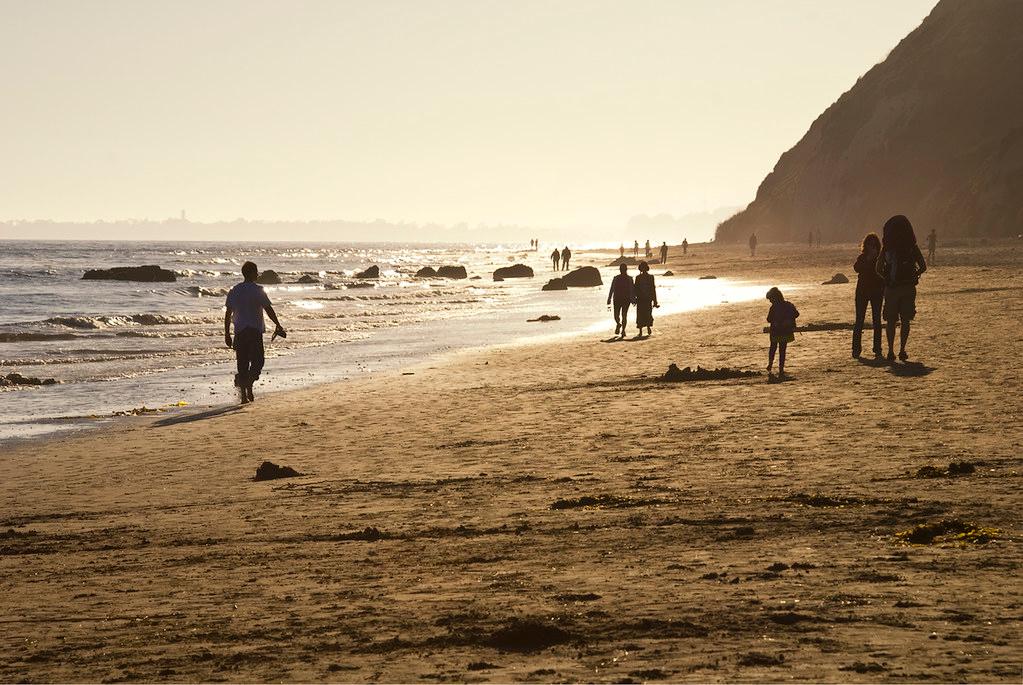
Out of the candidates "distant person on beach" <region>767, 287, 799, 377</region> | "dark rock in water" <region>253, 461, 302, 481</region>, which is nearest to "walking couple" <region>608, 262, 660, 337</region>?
"distant person on beach" <region>767, 287, 799, 377</region>

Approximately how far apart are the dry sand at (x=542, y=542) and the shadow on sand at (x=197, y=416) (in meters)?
0.33

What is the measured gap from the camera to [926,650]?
4.65 metres

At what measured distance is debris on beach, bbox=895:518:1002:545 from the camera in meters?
6.47

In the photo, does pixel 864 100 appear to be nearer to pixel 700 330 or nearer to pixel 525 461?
pixel 700 330

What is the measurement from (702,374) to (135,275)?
6892 centimetres

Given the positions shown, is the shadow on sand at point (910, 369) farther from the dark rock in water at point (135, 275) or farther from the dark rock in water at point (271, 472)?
the dark rock in water at point (135, 275)

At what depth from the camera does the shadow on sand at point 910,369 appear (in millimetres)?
14754

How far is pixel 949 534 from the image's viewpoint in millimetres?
6609

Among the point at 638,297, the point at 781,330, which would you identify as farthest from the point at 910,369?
the point at 638,297

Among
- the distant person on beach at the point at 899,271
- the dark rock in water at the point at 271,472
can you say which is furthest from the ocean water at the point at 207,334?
the distant person on beach at the point at 899,271

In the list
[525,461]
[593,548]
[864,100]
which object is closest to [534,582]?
[593,548]

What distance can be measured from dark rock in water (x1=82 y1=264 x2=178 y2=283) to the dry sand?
66.9 m

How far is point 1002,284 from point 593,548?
2837cm

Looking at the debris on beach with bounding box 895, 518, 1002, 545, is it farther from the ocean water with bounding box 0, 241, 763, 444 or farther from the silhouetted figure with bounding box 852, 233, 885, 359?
the ocean water with bounding box 0, 241, 763, 444
